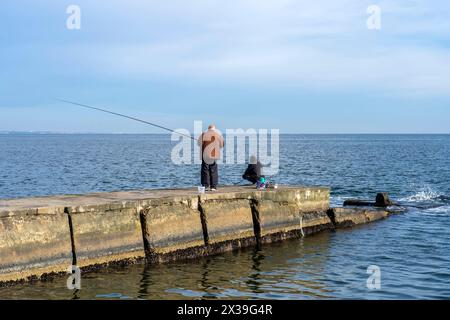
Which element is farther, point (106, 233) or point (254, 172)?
point (254, 172)

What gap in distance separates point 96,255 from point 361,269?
18.9ft

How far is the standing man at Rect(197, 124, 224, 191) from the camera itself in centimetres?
1477

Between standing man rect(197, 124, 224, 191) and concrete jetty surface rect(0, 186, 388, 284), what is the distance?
51cm

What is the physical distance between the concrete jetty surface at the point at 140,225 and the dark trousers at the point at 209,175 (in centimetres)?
43

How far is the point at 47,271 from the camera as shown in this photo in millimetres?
10711

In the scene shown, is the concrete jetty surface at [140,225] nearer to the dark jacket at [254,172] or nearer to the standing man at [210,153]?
the standing man at [210,153]

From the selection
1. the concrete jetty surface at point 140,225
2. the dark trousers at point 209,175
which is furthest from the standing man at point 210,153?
the concrete jetty surface at point 140,225

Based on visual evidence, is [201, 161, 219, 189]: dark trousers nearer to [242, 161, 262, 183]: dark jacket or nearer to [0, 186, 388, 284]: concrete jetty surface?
[0, 186, 388, 284]: concrete jetty surface

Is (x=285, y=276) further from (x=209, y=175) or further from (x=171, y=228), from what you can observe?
(x=209, y=175)

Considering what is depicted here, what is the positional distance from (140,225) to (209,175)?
328 centimetres

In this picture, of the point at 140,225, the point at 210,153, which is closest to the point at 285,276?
the point at 140,225

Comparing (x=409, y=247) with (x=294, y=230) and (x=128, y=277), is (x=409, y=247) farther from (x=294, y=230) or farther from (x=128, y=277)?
(x=128, y=277)

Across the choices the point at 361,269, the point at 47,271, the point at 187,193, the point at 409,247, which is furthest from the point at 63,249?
the point at 409,247

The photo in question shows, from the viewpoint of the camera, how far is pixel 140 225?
12.3 metres
